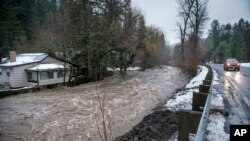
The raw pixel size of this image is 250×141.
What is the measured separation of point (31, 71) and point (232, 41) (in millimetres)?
61696

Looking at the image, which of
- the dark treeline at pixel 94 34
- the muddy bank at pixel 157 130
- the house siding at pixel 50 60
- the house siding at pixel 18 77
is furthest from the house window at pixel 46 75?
the muddy bank at pixel 157 130

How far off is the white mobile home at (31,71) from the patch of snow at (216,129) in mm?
24538

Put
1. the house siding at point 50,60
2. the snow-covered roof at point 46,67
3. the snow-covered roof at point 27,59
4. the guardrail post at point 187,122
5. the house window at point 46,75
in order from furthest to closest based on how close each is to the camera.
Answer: the house siding at point 50,60 → the snow-covered roof at point 27,59 → the house window at point 46,75 → the snow-covered roof at point 46,67 → the guardrail post at point 187,122

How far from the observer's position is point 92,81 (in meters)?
29.5

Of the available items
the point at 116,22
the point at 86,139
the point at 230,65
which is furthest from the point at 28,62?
the point at 230,65

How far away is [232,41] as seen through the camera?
227ft

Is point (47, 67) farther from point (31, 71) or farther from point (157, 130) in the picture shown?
point (157, 130)

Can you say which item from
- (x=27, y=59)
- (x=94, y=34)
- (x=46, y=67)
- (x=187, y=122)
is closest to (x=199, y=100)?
(x=187, y=122)

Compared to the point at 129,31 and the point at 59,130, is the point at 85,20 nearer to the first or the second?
the point at 129,31

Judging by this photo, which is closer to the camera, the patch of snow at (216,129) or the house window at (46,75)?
the patch of snow at (216,129)

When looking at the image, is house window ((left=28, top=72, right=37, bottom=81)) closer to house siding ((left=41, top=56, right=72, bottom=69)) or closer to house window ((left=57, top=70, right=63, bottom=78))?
house siding ((left=41, top=56, right=72, bottom=69))

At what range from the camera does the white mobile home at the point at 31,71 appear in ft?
90.1

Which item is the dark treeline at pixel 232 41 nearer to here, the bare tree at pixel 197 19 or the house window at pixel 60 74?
the bare tree at pixel 197 19

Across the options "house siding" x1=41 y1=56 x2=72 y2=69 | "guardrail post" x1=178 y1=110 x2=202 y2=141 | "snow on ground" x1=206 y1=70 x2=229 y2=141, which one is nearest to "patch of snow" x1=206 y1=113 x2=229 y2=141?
"snow on ground" x1=206 y1=70 x2=229 y2=141
